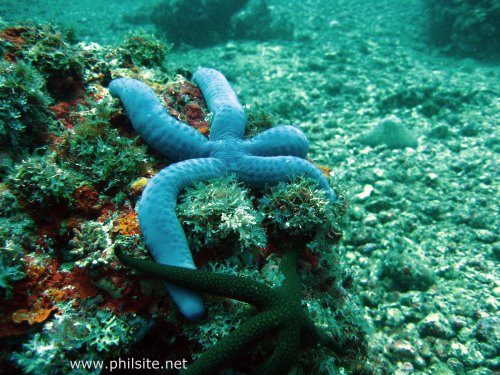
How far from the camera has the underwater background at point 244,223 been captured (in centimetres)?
266

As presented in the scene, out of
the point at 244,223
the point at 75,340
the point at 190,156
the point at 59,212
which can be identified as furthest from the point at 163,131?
the point at 75,340

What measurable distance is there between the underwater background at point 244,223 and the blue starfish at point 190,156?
0.17m

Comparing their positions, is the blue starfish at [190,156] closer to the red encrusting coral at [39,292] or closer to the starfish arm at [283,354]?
the red encrusting coral at [39,292]

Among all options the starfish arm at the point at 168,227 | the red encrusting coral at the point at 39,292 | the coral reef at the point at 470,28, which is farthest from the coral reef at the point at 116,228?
the coral reef at the point at 470,28

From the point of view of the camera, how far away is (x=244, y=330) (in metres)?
2.33

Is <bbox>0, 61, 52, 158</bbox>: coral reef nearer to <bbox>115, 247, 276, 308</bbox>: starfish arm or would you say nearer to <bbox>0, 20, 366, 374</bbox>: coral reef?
<bbox>0, 20, 366, 374</bbox>: coral reef

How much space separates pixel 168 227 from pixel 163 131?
4.13ft

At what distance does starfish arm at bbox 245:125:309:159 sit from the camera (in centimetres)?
377

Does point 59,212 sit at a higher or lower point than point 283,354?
higher

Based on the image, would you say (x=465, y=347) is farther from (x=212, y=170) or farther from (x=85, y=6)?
(x=85, y=6)

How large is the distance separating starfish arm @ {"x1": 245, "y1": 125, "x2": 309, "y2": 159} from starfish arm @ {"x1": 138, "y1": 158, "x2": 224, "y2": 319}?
3.08ft

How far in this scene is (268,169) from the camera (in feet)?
11.4

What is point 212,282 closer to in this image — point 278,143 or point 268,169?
point 268,169

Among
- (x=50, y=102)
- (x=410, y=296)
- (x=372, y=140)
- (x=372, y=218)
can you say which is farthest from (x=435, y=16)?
(x=50, y=102)
